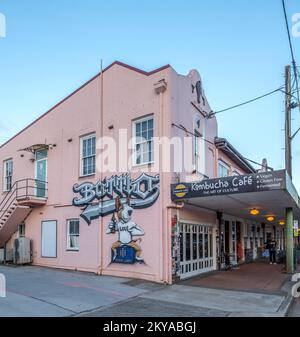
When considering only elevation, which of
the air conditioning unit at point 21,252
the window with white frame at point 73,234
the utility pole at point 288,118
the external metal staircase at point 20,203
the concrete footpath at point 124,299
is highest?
the utility pole at point 288,118

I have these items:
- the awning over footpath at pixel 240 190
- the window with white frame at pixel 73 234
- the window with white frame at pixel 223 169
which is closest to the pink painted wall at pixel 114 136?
the window with white frame at pixel 73 234

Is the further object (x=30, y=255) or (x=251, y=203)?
(x=30, y=255)

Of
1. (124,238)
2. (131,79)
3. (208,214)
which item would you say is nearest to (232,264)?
(208,214)

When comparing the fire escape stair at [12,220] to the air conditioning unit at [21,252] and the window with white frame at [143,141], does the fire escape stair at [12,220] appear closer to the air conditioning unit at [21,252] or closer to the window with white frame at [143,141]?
the air conditioning unit at [21,252]

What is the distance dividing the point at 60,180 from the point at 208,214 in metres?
7.11

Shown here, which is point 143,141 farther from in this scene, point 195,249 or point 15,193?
point 15,193

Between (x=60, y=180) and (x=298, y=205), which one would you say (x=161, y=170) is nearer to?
(x=60, y=180)

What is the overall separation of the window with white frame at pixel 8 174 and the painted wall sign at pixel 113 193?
628cm

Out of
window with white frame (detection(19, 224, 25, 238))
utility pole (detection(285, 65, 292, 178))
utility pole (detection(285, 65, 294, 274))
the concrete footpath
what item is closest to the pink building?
window with white frame (detection(19, 224, 25, 238))

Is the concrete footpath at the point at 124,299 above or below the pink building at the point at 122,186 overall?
below

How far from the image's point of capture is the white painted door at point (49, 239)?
54.9ft

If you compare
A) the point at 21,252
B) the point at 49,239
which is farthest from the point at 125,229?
the point at 21,252

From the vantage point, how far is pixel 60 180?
17.0 meters

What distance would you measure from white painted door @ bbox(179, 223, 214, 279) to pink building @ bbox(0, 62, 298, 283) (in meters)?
0.04
